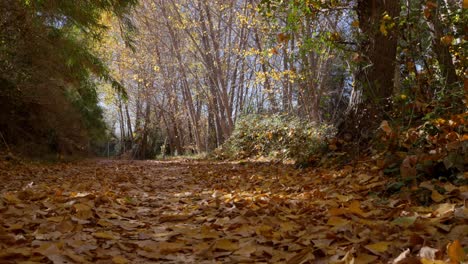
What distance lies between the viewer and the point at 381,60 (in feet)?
17.3

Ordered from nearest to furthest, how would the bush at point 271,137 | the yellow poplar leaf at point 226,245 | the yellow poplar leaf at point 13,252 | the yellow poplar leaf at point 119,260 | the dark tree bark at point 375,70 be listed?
the yellow poplar leaf at point 13,252 → the yellow poplar leaf at point 119,260 → the yellow poplar leaf at point 226,245 → the dark tree bark at point 375,70 → the bush at point 271,137

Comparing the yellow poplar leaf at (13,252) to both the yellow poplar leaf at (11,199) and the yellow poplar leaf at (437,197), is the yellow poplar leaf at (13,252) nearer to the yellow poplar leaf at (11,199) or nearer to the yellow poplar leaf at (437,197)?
the yellow poplar leaf at (11,199)

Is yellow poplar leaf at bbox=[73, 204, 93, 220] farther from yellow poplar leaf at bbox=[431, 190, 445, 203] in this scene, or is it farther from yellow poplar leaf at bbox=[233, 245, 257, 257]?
yellow poplar leaf at bbox=[431, 190, 445, 203]

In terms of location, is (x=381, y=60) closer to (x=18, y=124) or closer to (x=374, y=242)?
(x=374, y=242)

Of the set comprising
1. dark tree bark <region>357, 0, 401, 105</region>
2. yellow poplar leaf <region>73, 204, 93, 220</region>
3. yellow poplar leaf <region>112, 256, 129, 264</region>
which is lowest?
yellow poplar leaf <region>112, 256, 129, 264</region>

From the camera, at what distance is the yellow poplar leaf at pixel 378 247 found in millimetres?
1697

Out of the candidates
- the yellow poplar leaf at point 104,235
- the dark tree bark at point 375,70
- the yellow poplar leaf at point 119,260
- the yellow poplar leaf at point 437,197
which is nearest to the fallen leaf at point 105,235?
the yellow poplar leaf at point 104,235

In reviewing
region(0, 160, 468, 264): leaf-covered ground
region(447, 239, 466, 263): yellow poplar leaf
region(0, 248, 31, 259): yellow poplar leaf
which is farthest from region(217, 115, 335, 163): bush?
region(447, 239, 466, 263): yellow poplar leaf

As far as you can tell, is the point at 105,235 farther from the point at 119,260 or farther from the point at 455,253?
the point at 455,253

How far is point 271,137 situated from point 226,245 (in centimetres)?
878

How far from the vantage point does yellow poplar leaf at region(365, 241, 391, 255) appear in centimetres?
170

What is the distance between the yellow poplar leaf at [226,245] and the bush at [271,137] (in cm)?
562

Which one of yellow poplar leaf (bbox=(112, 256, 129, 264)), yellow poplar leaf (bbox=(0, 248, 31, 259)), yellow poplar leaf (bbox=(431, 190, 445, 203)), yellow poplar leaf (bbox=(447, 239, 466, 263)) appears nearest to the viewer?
yellow poplar leaf (bbox=(447, 239, 466, 263))

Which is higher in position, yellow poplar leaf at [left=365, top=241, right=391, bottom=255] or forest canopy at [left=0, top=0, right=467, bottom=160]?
forest canopy at [left=0, top=0, right=467, bottom=160]
